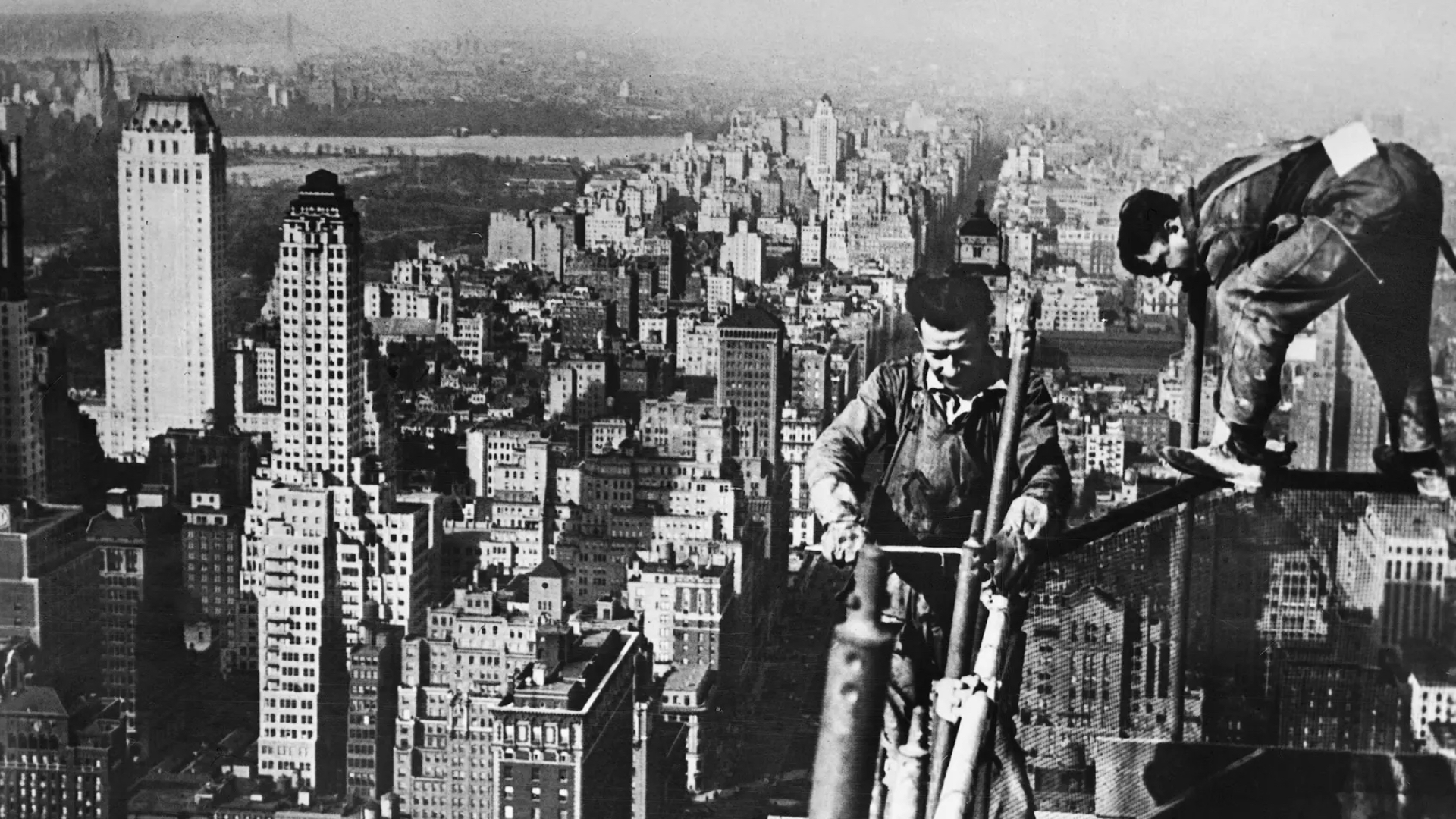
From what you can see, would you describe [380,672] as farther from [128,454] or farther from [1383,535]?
[1383,535]

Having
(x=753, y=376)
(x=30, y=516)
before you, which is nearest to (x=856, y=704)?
(x=753, y=376)

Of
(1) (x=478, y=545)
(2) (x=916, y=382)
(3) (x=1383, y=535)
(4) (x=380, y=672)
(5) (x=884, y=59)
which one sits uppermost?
(5) (x=884, y=59)

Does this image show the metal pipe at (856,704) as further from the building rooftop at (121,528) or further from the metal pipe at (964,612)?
the building rooftop at (121,528)

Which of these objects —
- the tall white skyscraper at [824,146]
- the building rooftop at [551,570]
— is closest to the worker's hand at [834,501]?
the tall white skyscraper at [824,146]

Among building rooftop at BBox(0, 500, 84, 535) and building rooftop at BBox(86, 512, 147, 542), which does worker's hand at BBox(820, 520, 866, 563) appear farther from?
building rooftop at BBox(86, 512, 147, 542)

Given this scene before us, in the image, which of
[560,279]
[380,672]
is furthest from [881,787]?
[380,672]

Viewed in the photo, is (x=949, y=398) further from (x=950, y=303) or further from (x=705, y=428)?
(x=705, y=428)
